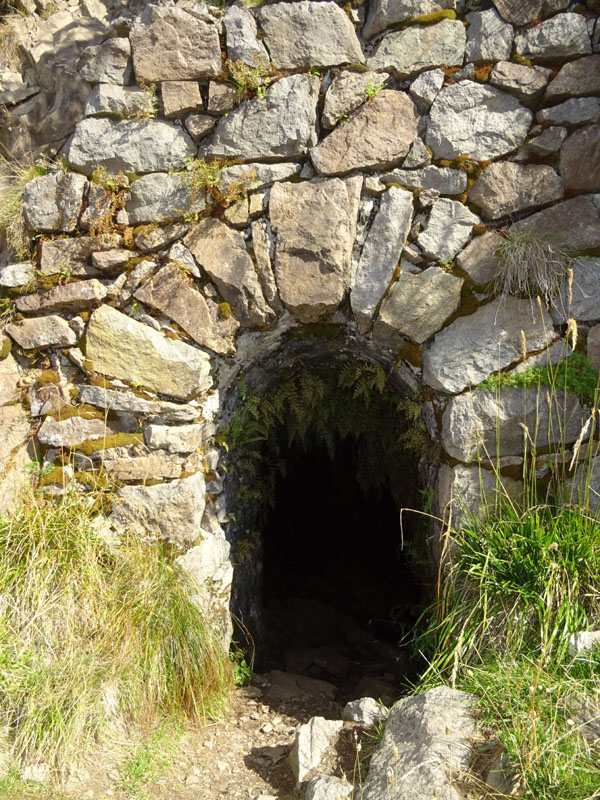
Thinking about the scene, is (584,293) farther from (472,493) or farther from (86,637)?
(86,637)

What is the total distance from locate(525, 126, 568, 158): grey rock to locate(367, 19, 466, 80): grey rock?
0.53 m

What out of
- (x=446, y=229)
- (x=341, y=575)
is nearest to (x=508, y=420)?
(x=446, y=229)

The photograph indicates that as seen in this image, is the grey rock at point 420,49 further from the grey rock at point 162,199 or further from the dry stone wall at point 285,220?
the grey rock at point 162,199

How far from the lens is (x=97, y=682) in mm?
2588

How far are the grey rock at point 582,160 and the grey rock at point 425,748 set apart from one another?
2.35 meters

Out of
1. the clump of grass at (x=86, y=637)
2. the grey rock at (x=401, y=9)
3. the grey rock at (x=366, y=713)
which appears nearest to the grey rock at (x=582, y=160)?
the grey rock at (x=401, y=9)

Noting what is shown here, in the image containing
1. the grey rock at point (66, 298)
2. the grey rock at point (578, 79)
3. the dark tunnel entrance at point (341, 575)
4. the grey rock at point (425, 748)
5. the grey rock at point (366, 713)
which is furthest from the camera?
the dark tunnel entrance at point (341, 575)

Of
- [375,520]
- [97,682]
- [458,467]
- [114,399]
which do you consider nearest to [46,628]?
[97,682]

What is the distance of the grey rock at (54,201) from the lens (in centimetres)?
321

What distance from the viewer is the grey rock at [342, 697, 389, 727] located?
8.66 ft

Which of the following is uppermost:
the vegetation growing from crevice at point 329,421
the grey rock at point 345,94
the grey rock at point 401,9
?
the grey rock at point 401,9

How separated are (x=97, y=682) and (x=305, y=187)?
2485 millimetres

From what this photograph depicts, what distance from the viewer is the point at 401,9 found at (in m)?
2.97

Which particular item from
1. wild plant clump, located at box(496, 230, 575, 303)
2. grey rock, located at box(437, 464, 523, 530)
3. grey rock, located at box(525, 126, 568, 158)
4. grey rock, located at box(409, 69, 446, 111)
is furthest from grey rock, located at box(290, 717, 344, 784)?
grey rock, located at box(409, 69, 446, 111)
